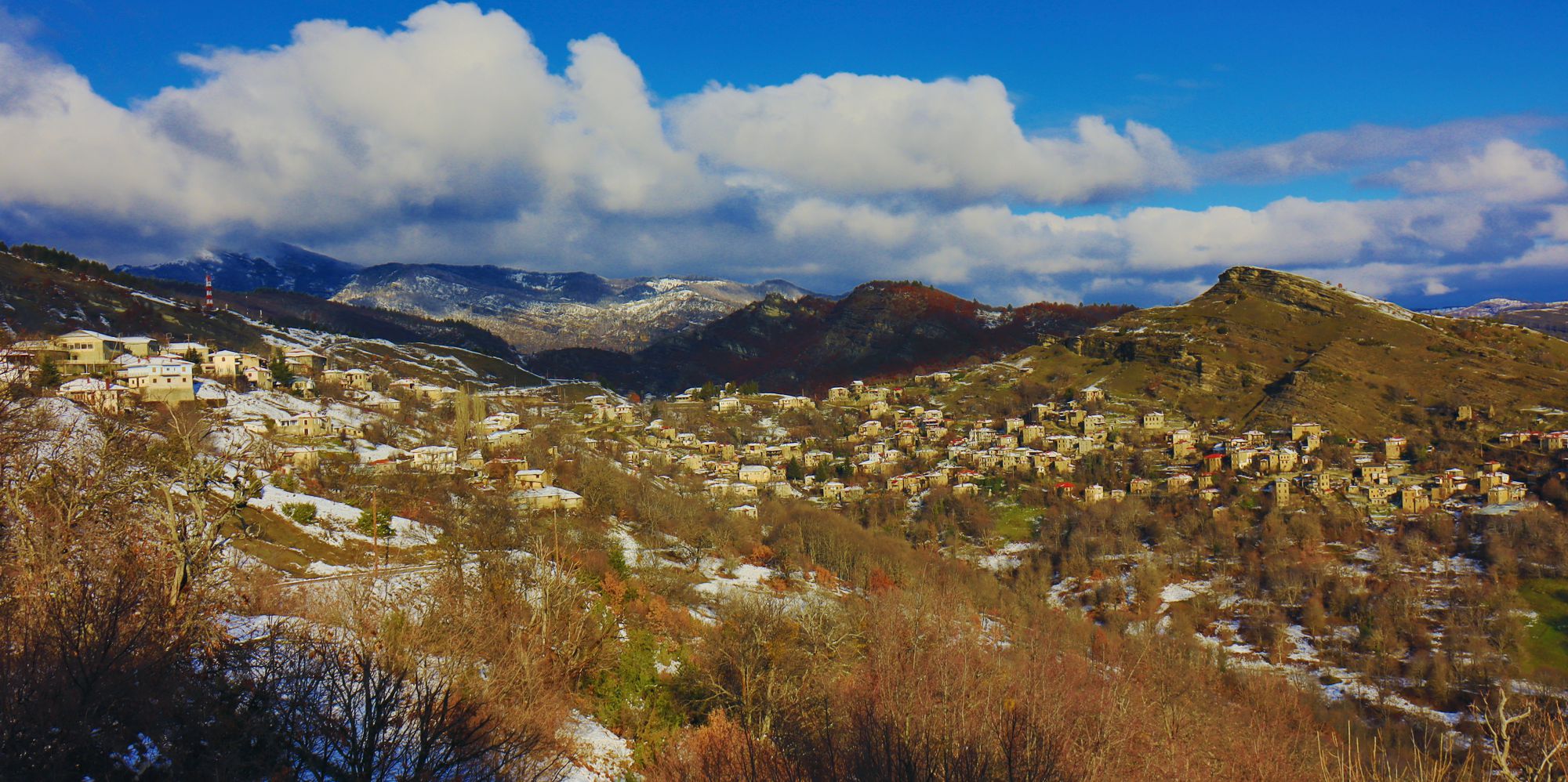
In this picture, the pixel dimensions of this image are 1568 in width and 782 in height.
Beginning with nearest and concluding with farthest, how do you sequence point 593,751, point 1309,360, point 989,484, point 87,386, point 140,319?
point 593,751 → point 87,386 → point 989,484 → point 140,319 → point 1309,360

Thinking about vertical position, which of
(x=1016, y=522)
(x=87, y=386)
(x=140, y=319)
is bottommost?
(x=1016, y=522)

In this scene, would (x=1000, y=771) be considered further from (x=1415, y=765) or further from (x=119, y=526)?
(x=1415, y=765)

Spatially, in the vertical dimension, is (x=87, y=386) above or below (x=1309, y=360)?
below

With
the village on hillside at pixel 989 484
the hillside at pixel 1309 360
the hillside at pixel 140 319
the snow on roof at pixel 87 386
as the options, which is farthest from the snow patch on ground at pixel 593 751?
the hillside at pixel 1309 360

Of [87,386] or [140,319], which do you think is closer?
[87,386]

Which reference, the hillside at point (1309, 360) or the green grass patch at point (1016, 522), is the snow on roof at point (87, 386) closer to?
the green grass patch at point (1016, 522)

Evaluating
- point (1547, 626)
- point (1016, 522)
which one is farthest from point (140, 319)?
point (1547, 626)

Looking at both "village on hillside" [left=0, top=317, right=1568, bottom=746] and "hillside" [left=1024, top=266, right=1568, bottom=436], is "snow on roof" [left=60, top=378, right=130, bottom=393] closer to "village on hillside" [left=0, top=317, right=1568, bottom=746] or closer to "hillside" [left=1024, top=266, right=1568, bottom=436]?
"village on hillside" [left=0, top=317, right=1568, bottom=746]

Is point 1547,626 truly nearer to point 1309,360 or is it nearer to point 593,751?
point 593,751
